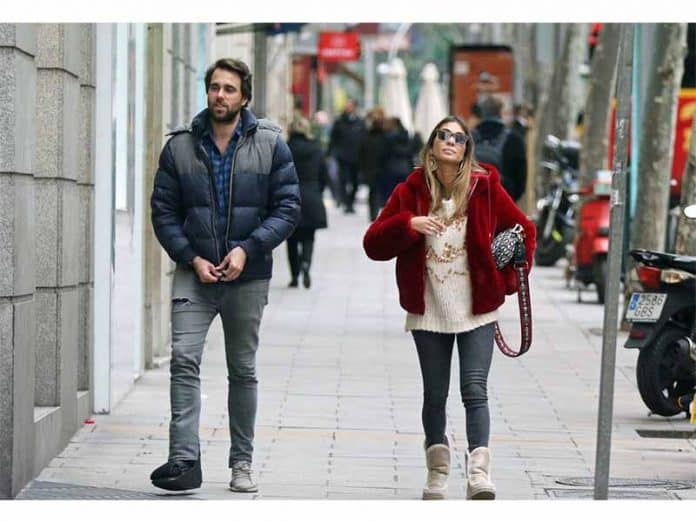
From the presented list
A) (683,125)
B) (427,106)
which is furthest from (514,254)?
(427,106)


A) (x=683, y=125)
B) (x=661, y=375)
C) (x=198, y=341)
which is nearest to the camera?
(x=198, y=341)

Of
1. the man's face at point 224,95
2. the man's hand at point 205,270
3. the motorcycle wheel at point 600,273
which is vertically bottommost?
the motorcycle wheel at point 600,273

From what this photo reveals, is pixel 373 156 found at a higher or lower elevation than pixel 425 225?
lower

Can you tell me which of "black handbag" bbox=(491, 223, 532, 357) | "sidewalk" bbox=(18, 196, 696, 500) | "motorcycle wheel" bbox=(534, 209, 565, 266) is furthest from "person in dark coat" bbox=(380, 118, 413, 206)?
"black handbag" bbox=(491, 223, 532, 357)

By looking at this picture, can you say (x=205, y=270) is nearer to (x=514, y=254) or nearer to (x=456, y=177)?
(x=456, y=177)

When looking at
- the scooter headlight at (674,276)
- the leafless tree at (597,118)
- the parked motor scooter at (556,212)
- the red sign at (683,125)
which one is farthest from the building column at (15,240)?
the red sign at (683,125)

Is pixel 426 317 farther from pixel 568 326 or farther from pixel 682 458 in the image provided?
pixel 568 326

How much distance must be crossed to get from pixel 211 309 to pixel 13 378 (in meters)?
0.96

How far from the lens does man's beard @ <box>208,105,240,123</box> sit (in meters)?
8.25

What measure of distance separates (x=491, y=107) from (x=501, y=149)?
0.38m

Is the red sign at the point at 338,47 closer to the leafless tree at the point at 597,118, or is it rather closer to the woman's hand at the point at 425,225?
the leafless tree at the point at 597,118

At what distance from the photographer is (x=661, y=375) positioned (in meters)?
11.0

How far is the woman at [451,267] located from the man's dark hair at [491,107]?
237 inches

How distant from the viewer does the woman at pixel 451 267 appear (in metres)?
8.03
